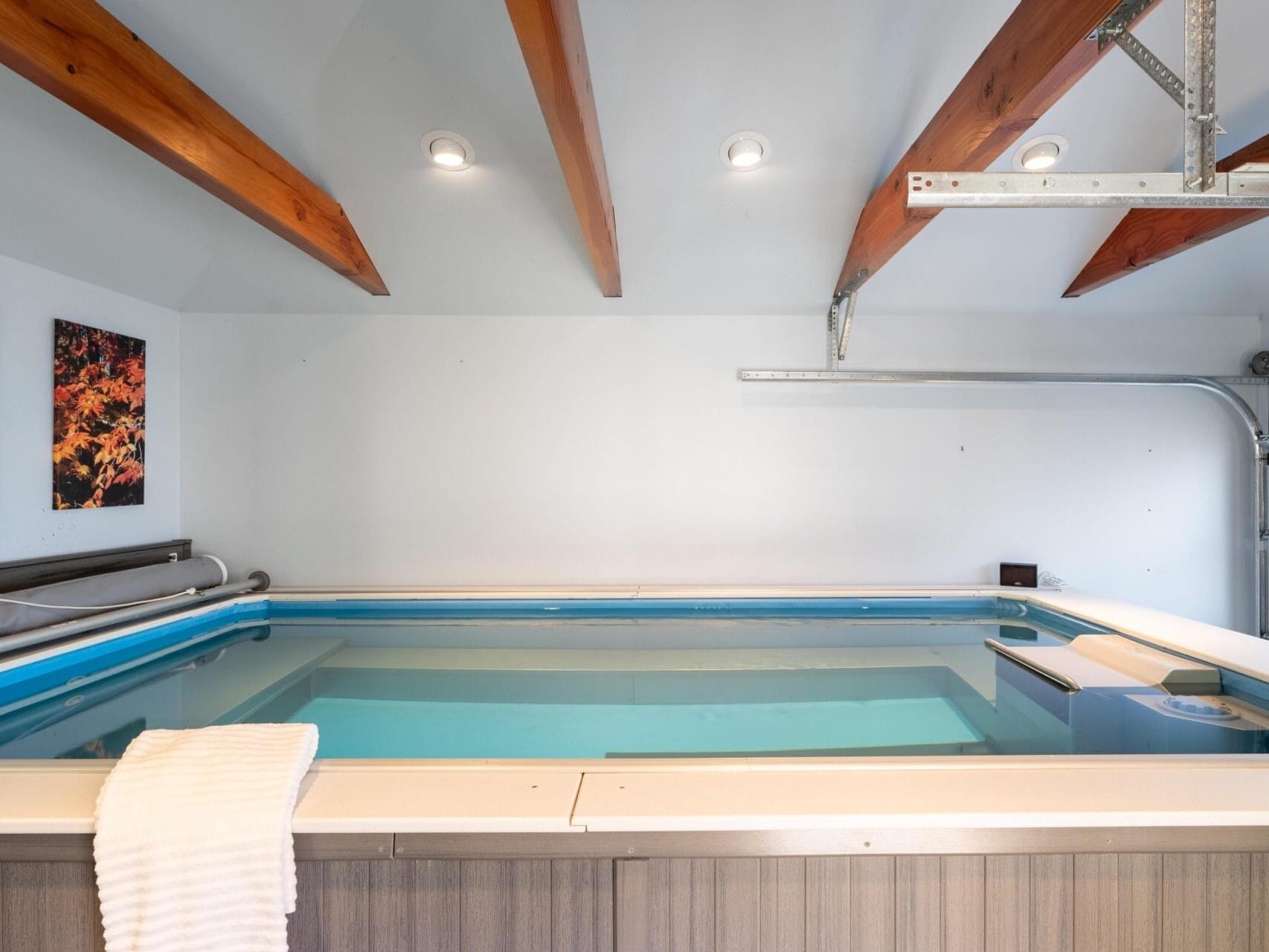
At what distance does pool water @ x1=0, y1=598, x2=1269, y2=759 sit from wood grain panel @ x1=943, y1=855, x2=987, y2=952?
60cm

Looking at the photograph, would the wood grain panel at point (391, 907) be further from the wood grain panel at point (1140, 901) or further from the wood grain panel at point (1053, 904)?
the wood grain panel at point (1140, 901)

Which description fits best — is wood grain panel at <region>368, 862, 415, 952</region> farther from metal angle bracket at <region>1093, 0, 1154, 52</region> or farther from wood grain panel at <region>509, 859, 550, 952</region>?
metal angle bracket at <region>1093, 0, 1154, 52</region>

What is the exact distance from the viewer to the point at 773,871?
949 mm

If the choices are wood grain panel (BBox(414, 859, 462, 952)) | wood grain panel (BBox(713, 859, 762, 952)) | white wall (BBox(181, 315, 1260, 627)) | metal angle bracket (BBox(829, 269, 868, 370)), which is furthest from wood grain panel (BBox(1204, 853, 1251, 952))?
metal angle bracket (BBox(829, 269, 868, 370))

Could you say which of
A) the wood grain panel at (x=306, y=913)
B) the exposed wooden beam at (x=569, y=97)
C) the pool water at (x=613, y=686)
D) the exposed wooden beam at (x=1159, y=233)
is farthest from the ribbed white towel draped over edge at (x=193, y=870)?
the exposed wooden beam at (x=1159, y=233)

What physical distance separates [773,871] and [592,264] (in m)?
2.59

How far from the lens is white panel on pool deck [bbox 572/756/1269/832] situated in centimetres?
91

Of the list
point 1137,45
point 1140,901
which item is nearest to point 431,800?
point 1140,901

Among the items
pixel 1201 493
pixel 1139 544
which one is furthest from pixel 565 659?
pixel 1201 493

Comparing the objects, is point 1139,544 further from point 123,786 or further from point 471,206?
point 123,786

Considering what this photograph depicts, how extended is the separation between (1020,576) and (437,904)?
3.14 m

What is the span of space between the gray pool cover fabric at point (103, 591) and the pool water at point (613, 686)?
209mm

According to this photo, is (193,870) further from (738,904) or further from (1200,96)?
(1200,96)

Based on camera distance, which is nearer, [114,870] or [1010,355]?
[114,870]
